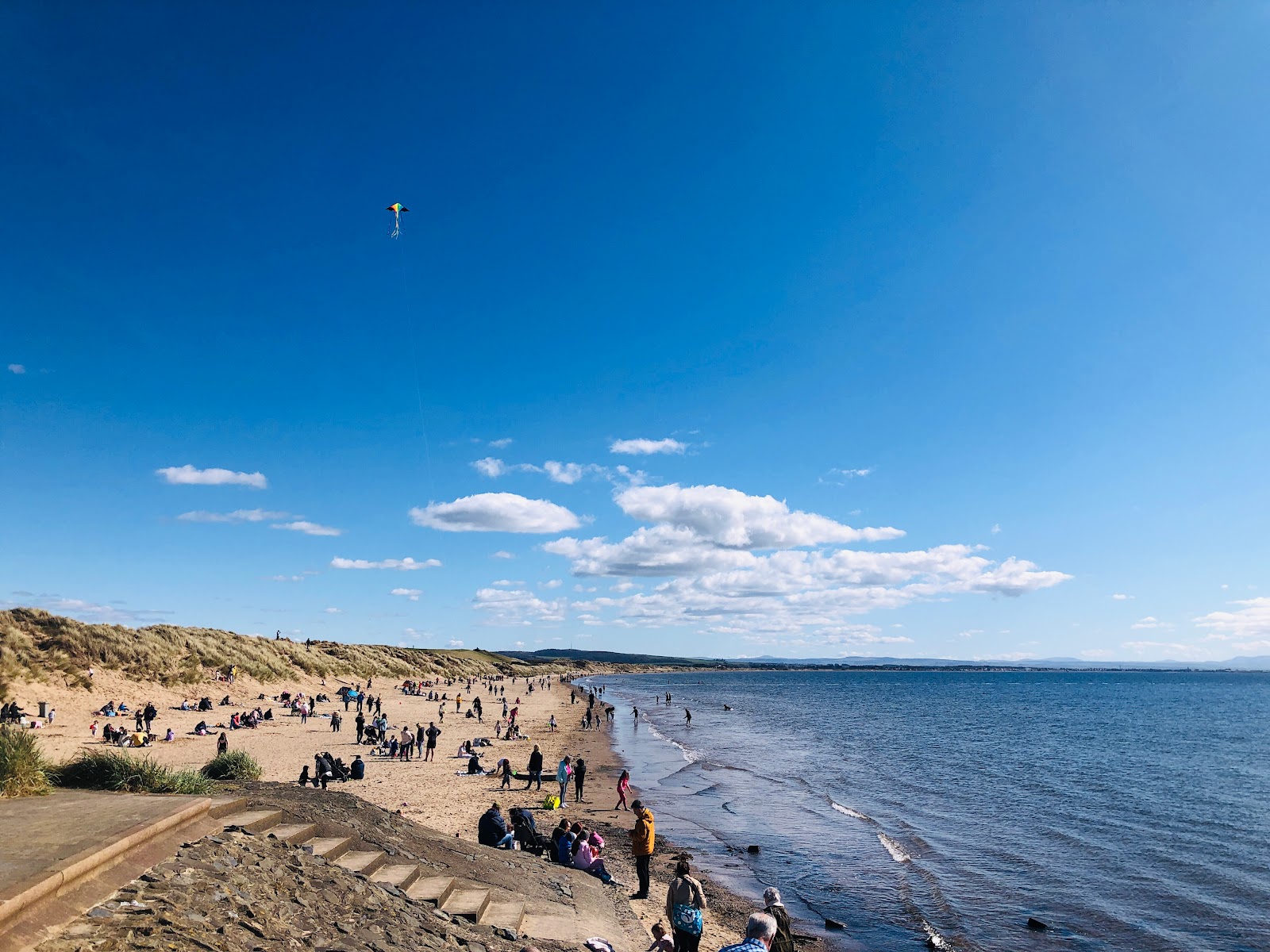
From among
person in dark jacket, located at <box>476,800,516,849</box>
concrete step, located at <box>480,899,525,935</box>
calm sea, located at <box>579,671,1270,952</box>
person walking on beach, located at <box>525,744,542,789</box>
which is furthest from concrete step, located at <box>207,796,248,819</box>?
person walking on beach, located at <box>525,744,542,789</box>

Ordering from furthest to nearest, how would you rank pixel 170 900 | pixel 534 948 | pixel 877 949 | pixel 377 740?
pixel 377 740 → pixel 877 949 → pixel 534 948 → pixel 170 900

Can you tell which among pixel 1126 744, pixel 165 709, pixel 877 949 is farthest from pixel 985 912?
pixel 1126 744

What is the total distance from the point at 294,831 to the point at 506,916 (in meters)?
3.22

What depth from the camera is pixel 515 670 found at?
146 meters

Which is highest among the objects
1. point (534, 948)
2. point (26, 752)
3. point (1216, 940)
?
point (26, 752)

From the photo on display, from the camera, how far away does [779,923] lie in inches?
340

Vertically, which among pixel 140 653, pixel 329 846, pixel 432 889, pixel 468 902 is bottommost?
pixel 468 902

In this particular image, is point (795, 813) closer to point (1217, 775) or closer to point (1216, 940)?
point (1216, 940)

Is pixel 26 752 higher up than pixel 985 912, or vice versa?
pixel 26 752

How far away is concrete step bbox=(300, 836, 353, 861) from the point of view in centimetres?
957

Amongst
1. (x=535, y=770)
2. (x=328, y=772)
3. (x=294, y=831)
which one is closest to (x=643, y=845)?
(x=294, y=831)

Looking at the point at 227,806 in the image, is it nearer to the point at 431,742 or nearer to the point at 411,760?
the point at 431,742

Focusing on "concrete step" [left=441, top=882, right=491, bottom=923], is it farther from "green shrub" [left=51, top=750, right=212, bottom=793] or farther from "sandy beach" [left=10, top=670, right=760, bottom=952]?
"green shrub" [left=51, top=750, right=212, bottom=793]

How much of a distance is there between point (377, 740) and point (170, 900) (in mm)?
29957
